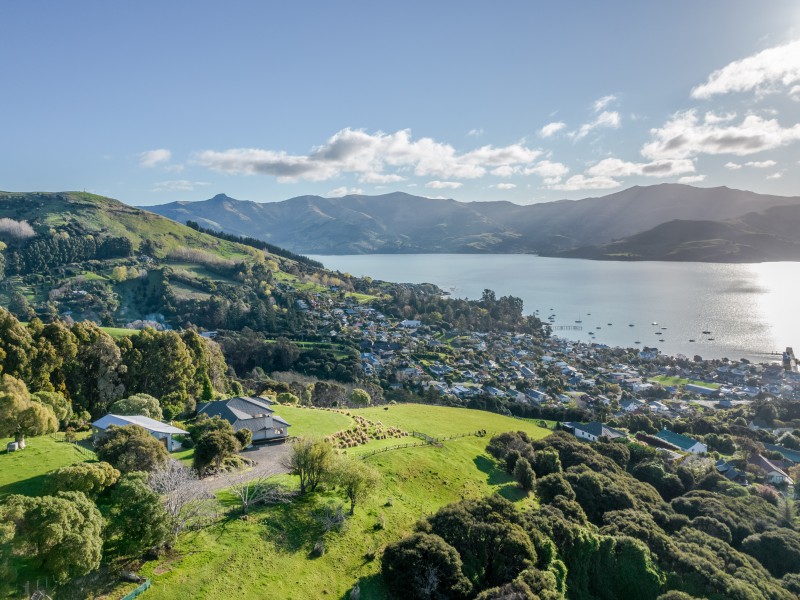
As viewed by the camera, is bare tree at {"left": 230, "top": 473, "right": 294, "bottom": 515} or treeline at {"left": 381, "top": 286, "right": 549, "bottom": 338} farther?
treeline at {"left": 381, "top": 286, "right": 549, "bottom": 338}

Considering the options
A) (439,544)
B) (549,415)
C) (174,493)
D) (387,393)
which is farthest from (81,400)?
(549,415)

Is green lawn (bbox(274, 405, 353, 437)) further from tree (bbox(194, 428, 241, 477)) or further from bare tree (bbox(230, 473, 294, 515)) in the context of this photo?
bare tree (bbox(230, 473, 294, 515))

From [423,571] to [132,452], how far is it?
14.7 meters

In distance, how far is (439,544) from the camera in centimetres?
2161

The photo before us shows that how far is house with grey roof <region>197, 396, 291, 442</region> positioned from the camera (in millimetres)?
34469

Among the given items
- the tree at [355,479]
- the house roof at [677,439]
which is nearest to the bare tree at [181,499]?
the tree at [355,479]

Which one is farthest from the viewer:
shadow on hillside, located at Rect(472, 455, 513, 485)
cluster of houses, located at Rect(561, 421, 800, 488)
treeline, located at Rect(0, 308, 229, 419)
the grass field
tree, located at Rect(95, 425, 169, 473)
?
the grass field

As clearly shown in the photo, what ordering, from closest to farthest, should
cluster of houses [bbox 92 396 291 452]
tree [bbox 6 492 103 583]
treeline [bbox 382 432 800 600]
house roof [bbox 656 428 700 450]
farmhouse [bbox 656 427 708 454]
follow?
tree [bbox 6 492 103 583], treeline [bbox 382 432 800 600], cluster of houses [bbox 92 396 291 452], farmhouse [bbox 656 427 708 454], house roof [bbox 656 428 700 450]

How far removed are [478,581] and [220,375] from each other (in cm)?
4500

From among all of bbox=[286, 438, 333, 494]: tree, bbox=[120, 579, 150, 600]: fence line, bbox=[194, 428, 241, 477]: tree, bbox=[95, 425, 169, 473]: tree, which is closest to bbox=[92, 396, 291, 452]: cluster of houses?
bbox=[194, 428, 241, 477]: tree

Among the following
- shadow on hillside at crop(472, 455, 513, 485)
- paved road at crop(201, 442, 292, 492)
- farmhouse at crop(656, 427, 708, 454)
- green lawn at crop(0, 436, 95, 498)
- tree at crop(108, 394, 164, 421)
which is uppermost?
green lawn at crop(0, 436, 95, 498)

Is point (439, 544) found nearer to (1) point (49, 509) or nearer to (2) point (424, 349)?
(1) point (49, 509)

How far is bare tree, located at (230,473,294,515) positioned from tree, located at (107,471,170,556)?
4722mm

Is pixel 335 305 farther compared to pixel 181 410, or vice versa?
pixel 335 305
